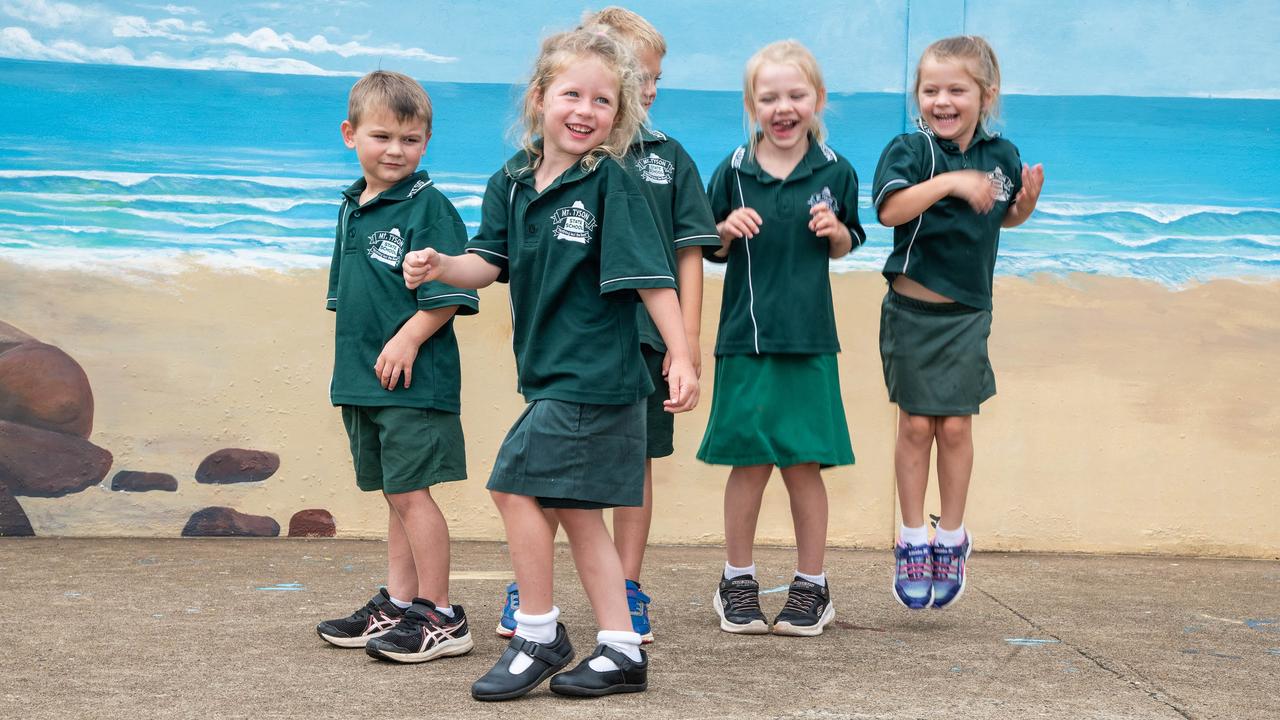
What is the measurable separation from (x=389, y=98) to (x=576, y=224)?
2.42ft

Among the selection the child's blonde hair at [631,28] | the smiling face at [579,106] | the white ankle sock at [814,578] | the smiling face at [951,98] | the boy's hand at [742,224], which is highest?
the child's blonde hair at [631,28]

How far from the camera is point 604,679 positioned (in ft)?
8.64

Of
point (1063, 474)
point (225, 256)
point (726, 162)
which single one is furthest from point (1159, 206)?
point (225, 256)

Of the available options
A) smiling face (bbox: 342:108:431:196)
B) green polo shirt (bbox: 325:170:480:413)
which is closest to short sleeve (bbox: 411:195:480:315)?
green polo shirt (bbox: 325:170:480:413)

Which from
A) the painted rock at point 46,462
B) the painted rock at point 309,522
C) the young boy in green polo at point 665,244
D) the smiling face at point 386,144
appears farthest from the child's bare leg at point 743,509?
the painted rock at point 46,462

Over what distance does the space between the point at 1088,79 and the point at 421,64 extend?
7.99ft

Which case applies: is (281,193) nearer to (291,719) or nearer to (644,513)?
(644,513)

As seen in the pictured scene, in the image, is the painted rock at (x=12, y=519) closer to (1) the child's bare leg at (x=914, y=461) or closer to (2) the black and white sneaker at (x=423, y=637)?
(2) the black and white sneaker at (x=423, y=637)

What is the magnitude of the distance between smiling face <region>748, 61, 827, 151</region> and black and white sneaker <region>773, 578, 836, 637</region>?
3.75 ft

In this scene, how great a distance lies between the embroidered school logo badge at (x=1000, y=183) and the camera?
11.1ft

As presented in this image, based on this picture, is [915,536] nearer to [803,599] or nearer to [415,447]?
[803,599]

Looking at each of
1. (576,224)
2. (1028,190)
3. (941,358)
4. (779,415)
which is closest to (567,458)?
(576,224)

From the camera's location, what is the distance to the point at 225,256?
4.70 metres

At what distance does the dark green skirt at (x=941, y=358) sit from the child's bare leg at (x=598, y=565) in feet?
3.48
